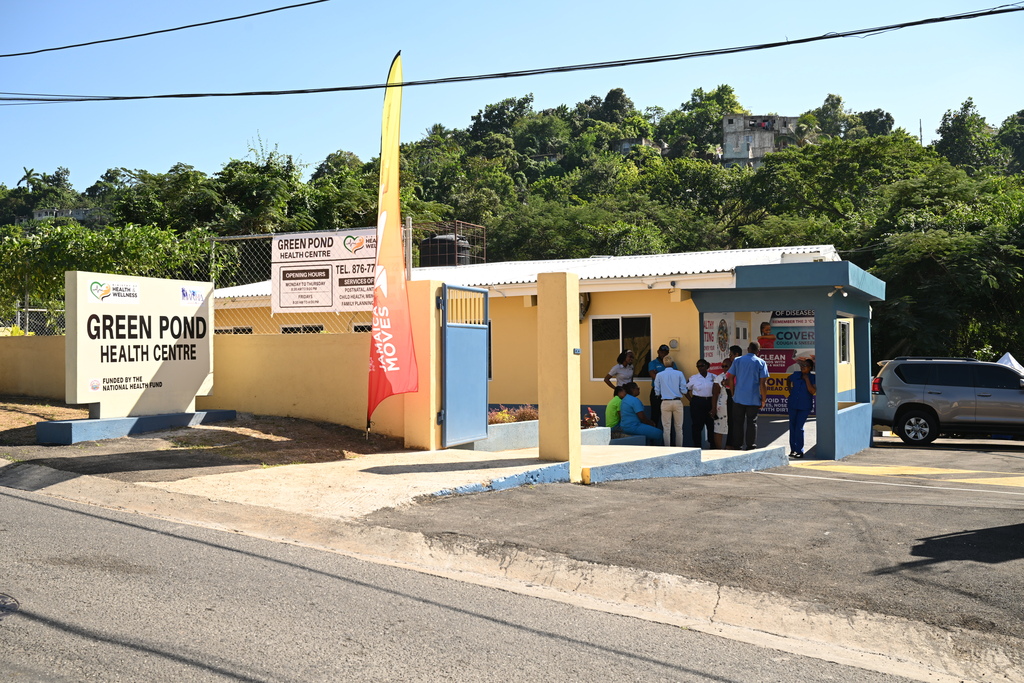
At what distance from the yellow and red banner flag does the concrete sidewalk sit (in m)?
1.00

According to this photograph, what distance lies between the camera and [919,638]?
5.28 meters

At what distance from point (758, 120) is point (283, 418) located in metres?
102

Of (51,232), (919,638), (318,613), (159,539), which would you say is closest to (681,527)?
(919,638)

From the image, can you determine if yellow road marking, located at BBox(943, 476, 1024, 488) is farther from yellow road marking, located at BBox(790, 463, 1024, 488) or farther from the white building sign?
the white building sign

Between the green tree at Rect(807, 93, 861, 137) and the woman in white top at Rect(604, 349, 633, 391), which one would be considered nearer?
the woman in white top at Rect(604, 349, 633, 391)

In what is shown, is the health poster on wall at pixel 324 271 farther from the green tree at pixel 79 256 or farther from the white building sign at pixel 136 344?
the green tree at pixel 79 256

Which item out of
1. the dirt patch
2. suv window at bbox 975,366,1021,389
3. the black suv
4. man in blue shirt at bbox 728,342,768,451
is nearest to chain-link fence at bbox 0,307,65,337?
the dirt patch

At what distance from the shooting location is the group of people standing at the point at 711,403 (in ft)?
48.7

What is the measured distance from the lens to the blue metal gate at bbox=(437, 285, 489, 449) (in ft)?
37.7

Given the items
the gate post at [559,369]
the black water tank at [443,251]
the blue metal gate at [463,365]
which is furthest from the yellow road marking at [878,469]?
the black water tank at [443,251]

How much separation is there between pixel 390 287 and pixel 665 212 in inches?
1576

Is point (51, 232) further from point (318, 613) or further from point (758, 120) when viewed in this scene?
point (758, 120)

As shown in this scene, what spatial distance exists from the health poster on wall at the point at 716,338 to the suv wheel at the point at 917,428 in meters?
4.10

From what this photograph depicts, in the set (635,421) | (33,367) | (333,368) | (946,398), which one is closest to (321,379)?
(333,368)
